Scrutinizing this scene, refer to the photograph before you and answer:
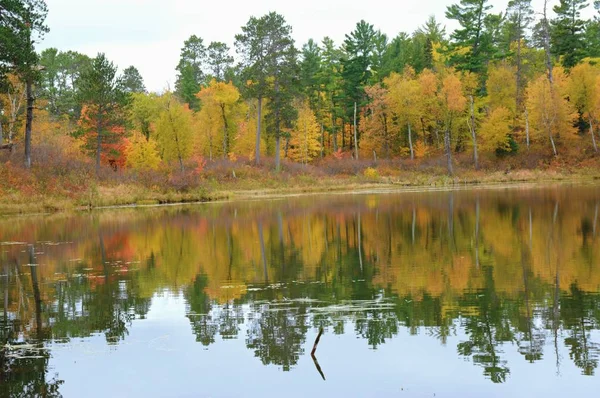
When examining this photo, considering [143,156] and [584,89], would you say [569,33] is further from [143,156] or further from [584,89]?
[143,156]

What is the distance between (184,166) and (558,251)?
53230 millimetres

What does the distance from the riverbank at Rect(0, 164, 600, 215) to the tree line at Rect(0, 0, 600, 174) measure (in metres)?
3.66

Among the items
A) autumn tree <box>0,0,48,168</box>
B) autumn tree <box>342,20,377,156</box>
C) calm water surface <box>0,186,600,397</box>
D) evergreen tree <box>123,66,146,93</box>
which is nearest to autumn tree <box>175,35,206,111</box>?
evergreen tree <box>123,66,146,93</box>

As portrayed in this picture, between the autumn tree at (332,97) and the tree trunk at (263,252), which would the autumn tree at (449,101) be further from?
the tree trunk at (263,252)

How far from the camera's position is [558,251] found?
1859cm

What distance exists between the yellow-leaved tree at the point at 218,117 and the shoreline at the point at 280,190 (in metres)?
14.6

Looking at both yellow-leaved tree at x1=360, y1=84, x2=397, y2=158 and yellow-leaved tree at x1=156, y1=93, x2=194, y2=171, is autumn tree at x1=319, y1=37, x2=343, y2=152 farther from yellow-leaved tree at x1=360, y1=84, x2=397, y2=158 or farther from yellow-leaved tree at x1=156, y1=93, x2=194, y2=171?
yellow-leaved tree at x1=156, y1=93, x2=194, y2=171

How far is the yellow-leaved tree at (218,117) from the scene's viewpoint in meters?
76.4

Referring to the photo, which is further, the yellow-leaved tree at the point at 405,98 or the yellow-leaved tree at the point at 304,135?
the yellow-leaved tree at the point at 304,135

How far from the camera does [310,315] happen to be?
39.5ft

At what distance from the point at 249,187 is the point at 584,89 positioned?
3814 cm

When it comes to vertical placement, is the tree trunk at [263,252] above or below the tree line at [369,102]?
below

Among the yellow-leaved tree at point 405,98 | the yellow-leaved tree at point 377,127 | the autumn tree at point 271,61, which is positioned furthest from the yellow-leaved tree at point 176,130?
the yellow-leaved tree at point 405,98

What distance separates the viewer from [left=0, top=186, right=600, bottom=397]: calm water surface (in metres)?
8.58
